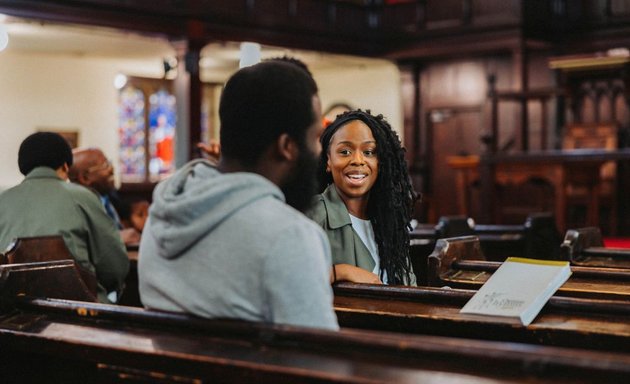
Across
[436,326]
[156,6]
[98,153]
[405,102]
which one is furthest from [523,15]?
[436,326]

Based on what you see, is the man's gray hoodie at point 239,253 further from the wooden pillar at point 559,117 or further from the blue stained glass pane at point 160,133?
the blue stained glass pane at point 160,133

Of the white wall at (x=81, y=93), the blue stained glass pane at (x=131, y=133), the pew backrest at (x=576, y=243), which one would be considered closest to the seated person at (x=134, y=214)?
the pew backrest at (x=576, y=243)

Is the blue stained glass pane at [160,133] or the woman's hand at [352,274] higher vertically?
the blue stained glass pane at [160,133]

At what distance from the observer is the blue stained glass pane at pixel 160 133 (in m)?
16.5

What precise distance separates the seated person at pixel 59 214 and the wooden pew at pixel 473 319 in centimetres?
194

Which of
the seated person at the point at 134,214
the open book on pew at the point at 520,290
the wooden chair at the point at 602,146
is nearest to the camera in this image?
the open book on pew at the point at 520,290

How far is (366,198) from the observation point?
3545mm

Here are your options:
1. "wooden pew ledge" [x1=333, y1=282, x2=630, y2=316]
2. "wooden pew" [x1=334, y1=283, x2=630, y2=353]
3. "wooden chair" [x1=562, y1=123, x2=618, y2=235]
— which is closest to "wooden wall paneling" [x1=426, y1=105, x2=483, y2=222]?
"wooden chair" [x1=562, y1=123, x2=618, y2=235]

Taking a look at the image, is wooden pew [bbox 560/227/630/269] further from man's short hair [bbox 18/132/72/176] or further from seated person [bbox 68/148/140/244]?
seated person [bbox 68/148/140/244]

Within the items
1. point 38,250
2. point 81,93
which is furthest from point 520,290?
point 81,93

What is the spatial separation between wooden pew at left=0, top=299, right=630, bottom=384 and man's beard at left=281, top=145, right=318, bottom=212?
0.32 meters

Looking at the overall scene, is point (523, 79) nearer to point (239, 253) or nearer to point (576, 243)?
point (576, 243)

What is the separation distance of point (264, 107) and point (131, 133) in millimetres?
14794

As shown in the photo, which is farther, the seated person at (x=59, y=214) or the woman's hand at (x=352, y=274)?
the seated person at (x=59, y=214)
